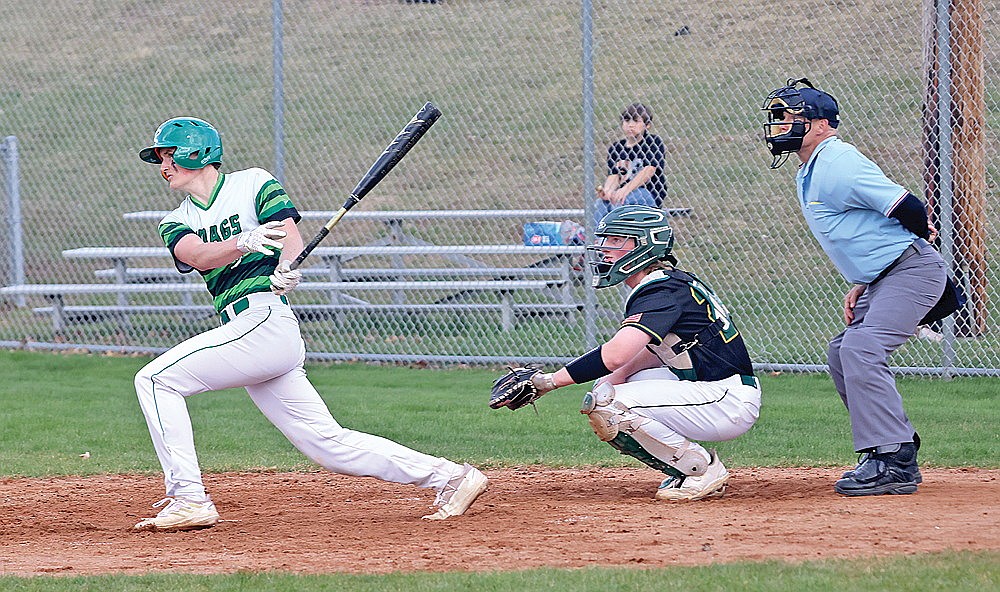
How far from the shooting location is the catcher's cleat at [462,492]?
5.23m

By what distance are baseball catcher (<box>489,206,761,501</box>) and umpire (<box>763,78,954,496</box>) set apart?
0.48 m

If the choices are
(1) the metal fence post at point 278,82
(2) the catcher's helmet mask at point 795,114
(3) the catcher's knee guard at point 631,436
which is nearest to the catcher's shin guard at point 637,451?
(3) the catcher's knee guard at point 631,436

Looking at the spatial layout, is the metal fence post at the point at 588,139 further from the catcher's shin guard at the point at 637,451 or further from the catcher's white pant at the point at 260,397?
the catcher's white pant at the point at 260,397

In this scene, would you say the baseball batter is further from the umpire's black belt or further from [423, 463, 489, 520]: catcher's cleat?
the umpire's black belt

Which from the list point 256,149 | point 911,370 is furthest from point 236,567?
point 256,149

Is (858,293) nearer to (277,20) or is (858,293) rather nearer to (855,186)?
(855,186)

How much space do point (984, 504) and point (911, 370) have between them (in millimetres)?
4048

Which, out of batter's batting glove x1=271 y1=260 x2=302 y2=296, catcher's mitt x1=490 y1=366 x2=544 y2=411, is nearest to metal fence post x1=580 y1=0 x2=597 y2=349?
catcher's mitt x1=490 y1=366 x2=544 y2=411

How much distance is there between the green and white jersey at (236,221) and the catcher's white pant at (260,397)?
0.31 ft

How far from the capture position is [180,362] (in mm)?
5020

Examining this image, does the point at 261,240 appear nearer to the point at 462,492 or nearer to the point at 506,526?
the point at 462,492

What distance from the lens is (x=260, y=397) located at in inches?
206

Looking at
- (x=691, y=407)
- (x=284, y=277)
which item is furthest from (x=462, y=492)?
(x=284, y=277)

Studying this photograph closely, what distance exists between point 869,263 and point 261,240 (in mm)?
2569
